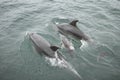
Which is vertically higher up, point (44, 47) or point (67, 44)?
point (44, 47)

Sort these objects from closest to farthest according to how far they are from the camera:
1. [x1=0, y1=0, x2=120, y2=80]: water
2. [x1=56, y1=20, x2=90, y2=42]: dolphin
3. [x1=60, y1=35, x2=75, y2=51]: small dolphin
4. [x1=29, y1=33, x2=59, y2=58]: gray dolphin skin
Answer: [x1=0, y1=0, x2=120, y2=80]: water
[x1=29, y1=33, x2=59, y2=58]: gray dolphin skin
[x1=60, y1=35, x2=75, y2=51]: small dolphin
[x1=56, y1=20, x2=90, y2=42]: dolphin

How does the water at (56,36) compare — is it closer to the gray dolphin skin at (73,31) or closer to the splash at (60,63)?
the splash at (60,63)

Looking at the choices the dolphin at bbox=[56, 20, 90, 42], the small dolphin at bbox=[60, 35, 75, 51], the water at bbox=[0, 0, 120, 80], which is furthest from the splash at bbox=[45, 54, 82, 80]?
the dolphin at bbox=[56, 20, 90, 42]

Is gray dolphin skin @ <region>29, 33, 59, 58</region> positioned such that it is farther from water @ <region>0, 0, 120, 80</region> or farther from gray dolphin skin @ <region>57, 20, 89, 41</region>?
gray dolphin skin @ <region>57, 20, 89, 41</region>

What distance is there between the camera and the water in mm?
8336

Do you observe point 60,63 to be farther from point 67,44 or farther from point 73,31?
point 73,31

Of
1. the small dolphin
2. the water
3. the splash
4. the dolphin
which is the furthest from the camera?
the dolphin

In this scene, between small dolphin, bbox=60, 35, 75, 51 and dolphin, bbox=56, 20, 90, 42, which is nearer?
small dolphin, bbox=60, 35, 75, 51

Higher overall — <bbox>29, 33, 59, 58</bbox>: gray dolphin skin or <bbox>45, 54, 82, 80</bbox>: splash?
<bbox>29, 33, 59, 58</bbox>: gray dolphin skin

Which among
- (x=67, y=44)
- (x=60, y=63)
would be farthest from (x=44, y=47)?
(x=67, y=44)

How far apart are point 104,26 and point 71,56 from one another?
4.30 meters

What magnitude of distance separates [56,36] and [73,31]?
3.95ft

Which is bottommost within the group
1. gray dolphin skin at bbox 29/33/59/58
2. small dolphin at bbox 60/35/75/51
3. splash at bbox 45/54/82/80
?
splash at bbox 45/54/82/80

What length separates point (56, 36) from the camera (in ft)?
37.0
